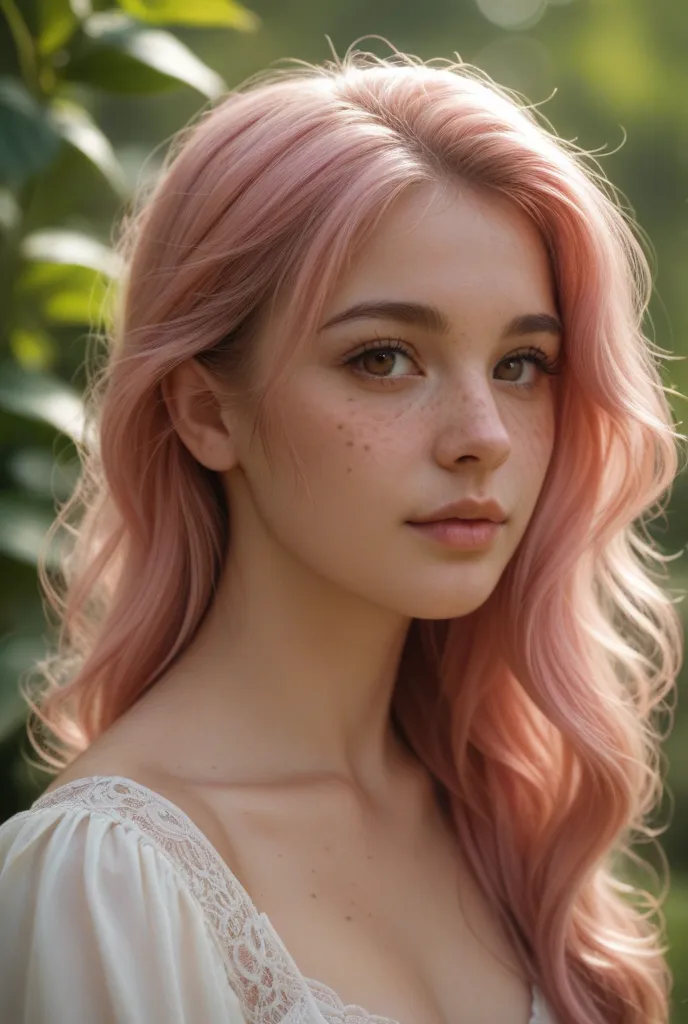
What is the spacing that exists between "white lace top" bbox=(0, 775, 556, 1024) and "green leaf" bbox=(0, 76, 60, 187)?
3.29 ft

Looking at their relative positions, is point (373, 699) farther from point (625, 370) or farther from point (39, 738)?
point (39, 738)

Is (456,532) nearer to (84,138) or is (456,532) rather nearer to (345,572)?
(345,572)

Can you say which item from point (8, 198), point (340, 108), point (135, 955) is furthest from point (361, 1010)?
point (8, 198)

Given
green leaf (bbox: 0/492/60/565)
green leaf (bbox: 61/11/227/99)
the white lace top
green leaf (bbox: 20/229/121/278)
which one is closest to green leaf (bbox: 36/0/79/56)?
green leaf (bbox: 61/11/227/99)

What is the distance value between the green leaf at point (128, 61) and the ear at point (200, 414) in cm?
71

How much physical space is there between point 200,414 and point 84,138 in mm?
740

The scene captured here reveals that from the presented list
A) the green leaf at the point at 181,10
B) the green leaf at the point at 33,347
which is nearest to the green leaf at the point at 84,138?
the green leaf at the point at 181,10

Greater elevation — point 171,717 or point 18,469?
point 18,469

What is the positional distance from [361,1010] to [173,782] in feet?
0.97

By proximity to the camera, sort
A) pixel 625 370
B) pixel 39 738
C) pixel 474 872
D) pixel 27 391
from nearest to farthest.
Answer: pixel 625 370 → pixel 474 872 → pixel 27 391 → pixel 39 738

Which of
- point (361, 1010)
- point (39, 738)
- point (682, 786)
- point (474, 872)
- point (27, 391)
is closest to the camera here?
point (361, 1010)

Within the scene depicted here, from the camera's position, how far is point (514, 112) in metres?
1.48

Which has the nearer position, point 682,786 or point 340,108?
point 340,108

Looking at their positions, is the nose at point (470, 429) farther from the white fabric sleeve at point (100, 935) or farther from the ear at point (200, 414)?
the white fabric sleeve at point (100, 935)
